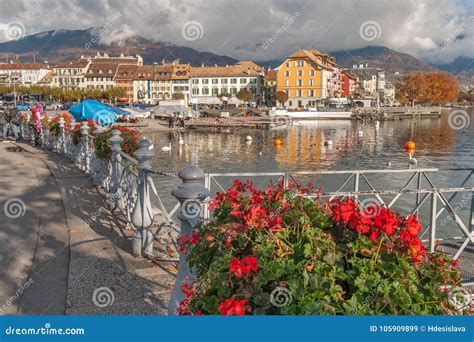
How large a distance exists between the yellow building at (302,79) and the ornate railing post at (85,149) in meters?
95.6

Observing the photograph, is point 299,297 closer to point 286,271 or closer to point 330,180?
point 286,271

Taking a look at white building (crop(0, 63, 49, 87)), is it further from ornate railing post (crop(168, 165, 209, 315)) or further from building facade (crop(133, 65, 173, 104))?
ornate railing post (crop(168, 165, 209, 315))

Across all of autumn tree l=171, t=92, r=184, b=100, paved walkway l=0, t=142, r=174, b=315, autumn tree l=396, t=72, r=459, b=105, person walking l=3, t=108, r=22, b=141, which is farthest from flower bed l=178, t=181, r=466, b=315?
autumn tree l=396, t=72, r=459, b=105

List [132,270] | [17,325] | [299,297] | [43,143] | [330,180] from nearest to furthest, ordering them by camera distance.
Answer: [299,297]
[17,325]
[132,270]
[43,143]
[330,180]

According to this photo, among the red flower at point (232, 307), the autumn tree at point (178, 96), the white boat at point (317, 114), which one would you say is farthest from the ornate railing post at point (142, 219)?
the autumn tree at point (178, 96)

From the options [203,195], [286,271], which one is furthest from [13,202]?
[286,271]

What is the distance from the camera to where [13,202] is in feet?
29.2

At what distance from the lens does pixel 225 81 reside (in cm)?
12312

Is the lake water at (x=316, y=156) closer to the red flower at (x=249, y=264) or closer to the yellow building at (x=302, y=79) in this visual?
the red flower at (x=249, y=264)

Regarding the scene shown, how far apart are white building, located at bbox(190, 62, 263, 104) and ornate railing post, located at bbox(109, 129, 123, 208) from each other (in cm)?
11233

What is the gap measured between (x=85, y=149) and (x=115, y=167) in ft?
13.1

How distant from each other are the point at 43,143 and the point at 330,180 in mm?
13481

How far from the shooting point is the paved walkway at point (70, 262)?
4.62 meters

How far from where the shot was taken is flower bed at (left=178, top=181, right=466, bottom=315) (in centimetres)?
215
